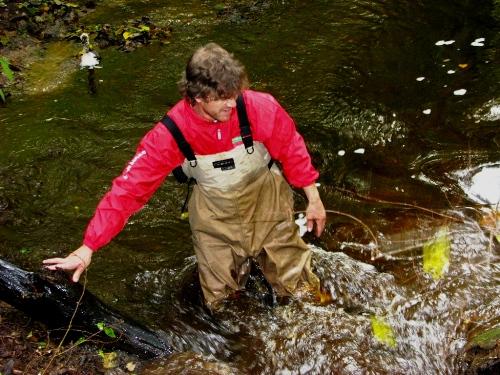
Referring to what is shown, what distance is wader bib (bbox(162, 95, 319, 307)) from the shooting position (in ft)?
11.2

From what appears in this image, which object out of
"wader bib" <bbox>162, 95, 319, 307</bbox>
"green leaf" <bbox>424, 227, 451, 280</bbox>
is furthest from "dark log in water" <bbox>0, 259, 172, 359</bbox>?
"green leaf" <bbox>424, 227, 451, 280</bbox>

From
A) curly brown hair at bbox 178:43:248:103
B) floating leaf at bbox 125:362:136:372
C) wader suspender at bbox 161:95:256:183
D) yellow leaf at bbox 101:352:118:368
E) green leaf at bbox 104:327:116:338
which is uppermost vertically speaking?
curly brown hair at bbox 178:43:248:103

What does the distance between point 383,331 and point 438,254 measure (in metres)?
1.05

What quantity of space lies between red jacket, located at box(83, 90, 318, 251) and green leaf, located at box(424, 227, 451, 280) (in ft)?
6.07

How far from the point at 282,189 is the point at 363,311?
1.14 m

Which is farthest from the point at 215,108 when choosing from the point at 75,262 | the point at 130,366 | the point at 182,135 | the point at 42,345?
the point at 42,345

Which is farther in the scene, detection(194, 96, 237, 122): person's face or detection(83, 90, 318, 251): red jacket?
detection(83, 90, 318, 251): red jacket

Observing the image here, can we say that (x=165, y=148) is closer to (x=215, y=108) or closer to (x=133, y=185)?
(x=133, y=185)

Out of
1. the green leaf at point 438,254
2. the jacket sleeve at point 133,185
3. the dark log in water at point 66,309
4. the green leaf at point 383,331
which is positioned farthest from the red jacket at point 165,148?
the green leaf at point 438,254

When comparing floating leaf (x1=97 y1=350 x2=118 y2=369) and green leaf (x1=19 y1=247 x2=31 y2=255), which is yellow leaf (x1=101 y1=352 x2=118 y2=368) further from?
green leaf (x1=19 y1=247 x2=31 y2=255)

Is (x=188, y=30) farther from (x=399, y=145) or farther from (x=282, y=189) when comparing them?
(x=282, y=189)

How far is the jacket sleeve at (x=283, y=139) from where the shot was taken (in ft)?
10.6

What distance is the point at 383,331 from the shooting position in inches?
148

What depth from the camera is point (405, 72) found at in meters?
7.05
